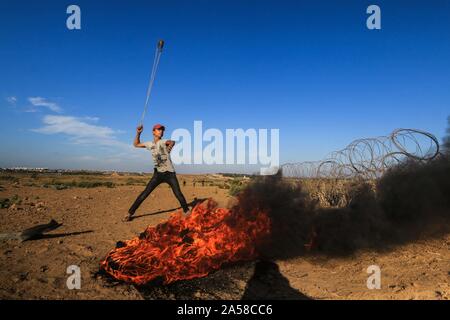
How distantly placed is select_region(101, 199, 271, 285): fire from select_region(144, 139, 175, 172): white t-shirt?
7.49ft

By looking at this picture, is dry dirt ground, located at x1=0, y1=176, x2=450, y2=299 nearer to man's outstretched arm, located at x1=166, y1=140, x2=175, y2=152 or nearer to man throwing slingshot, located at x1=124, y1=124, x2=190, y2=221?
man throwing slingshot, located at x1=124, y1=124, x2=190, y2=221

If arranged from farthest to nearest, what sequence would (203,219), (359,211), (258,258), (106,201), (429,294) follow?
(106,201) < (359,211) < (203,219) < (258,258) < (429,294)

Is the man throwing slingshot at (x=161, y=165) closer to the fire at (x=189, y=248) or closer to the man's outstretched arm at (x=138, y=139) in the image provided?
the man's outstretched arm at (x=138, y=139)

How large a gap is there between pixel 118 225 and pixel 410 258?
6863mm

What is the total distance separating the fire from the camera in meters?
5.02

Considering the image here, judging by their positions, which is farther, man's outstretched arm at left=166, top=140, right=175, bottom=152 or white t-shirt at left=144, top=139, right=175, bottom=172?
man's outstretched arm at left=166, top=140, right=175, bottom=152

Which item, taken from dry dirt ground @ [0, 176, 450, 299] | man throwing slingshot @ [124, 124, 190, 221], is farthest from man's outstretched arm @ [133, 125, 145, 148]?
dry dirt ground @ [0, 176, 450, 299]

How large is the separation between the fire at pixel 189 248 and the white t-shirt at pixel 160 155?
228 centimetres

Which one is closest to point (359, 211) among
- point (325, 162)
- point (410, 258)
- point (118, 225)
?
point (410, 258)

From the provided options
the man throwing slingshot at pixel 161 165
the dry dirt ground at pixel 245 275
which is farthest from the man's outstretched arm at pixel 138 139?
the dry dirt ground at pixel 245 275

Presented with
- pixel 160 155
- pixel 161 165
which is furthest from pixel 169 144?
pixel 161 165

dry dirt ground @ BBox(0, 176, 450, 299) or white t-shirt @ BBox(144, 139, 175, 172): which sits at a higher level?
white t-shirt @ BBox(144, 139, 175, 172)
